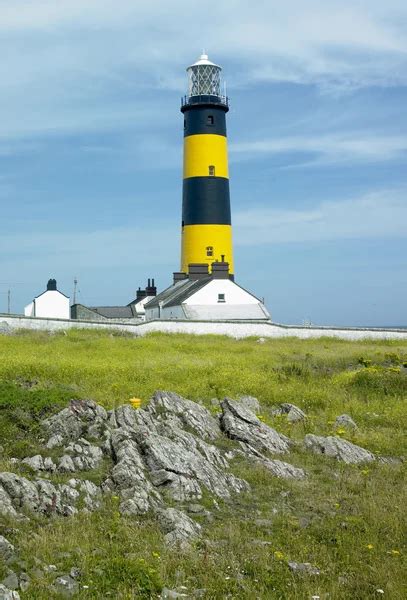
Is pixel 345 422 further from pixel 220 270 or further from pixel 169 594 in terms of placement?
pixel 220 270

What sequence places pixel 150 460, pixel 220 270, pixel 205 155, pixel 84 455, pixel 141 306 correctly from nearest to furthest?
pixel 150 460 < pixel 84 455 < pixel 220 270 < pixel 205 155 < pixel 141 306

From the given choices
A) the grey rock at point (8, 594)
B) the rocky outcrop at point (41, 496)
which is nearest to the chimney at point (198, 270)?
the rocky outcrop at point (41, 496)

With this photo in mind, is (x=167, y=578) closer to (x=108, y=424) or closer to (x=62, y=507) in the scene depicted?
(x=62, y=507)

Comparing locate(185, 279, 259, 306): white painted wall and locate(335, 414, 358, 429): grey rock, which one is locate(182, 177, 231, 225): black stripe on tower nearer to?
locate(185, 279, 259, 306): white painted wall

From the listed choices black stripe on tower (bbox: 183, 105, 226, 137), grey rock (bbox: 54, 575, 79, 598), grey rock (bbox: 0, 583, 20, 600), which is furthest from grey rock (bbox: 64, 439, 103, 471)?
black stripe on tower (bbox: 183, 105, 226, 137)

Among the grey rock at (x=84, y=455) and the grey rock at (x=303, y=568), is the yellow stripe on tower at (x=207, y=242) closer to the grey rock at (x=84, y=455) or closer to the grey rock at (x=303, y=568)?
the grey rock at (x=84, y=455)

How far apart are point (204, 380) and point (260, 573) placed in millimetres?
13345

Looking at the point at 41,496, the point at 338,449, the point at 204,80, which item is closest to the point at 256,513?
the point at 41,496

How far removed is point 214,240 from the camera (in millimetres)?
49750

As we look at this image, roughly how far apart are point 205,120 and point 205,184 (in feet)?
15.1

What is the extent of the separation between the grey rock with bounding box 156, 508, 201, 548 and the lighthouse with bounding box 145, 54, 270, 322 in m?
36.2

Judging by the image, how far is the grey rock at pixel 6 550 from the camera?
953cm

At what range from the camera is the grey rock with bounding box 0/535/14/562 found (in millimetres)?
9531

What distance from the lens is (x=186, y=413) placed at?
15812 mm
